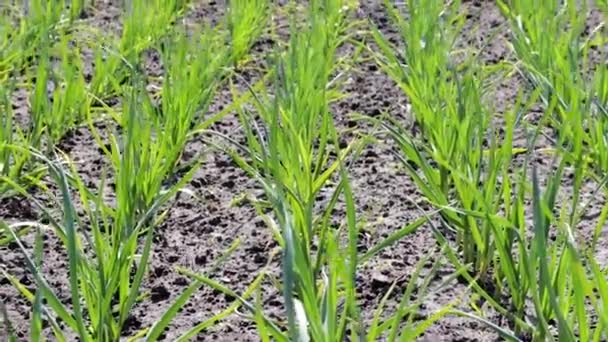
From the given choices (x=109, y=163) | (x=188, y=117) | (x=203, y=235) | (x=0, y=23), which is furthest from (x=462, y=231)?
(x=0, y=23)

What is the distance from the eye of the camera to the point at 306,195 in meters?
2.08

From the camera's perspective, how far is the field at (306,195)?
1618 millimetres

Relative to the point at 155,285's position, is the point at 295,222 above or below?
above

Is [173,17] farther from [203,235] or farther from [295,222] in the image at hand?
[295,222]

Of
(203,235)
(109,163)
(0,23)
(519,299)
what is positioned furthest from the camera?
(0,23)

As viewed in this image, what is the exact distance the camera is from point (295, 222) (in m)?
1.93

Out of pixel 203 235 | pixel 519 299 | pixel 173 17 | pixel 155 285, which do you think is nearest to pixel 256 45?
pixel 173 17

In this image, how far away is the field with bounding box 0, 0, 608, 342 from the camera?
1618mm

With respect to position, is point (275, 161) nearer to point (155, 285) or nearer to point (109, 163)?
point (155, 285)

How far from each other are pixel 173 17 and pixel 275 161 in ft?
5.54

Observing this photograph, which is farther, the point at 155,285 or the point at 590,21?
the point at 590,21

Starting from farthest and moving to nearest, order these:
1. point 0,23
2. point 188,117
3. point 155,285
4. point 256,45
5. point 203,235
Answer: point 256,45, point 0,23, point 188,117, point 203,235, point 155,285

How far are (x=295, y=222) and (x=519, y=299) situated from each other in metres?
0.39

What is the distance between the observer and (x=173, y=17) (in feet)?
11.5
